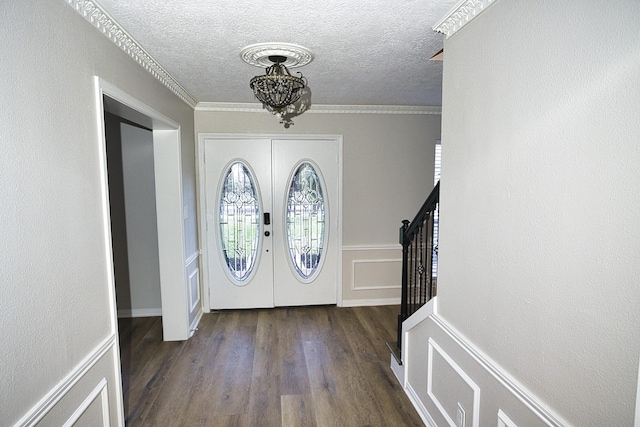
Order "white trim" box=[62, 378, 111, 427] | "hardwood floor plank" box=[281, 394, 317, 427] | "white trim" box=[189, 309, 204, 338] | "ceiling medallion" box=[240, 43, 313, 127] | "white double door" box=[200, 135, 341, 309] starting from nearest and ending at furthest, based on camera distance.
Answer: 1. "white trim" box=[62, 378, 111, 427]
2. "ceiling medallion" box=[240, 43, 313, 127]
3. "hardwood floor plank" box=[281, 394, 317, 427]
4. "white trim" box=[189, 309, 204, 338]
5. "white double door" box=[200, 135, 341, 309]

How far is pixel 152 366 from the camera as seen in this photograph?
9.92 feet

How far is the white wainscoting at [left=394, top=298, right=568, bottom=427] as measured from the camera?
1.39 m

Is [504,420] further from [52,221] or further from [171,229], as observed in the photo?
[171,229]

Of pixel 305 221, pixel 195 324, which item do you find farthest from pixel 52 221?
pixel 305 221

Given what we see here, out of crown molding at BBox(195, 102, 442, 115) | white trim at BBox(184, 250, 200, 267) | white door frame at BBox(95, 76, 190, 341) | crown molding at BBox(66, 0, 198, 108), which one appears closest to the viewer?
crown molding at BBox(66, 0, 198, 108)

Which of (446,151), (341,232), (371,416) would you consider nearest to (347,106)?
(341,232)

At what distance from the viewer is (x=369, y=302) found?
4.40 meters

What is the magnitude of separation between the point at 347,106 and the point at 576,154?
10.4 feet

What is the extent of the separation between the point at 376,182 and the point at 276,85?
7.43 feet

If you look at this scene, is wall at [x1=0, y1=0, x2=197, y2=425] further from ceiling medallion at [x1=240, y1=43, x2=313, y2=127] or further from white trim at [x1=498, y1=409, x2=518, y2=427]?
white trim at [x1=498, y1=409, x2=518, y2=427]

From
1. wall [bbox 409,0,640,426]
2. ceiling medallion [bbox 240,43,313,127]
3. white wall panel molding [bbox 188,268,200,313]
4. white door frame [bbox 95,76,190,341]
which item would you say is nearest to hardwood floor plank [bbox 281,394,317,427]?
wall [bbox 409,0,640,426]

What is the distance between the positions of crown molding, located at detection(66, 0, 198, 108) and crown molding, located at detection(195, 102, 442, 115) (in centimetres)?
87

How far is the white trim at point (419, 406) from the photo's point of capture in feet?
7.36

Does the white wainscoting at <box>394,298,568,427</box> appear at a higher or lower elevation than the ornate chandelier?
lower
